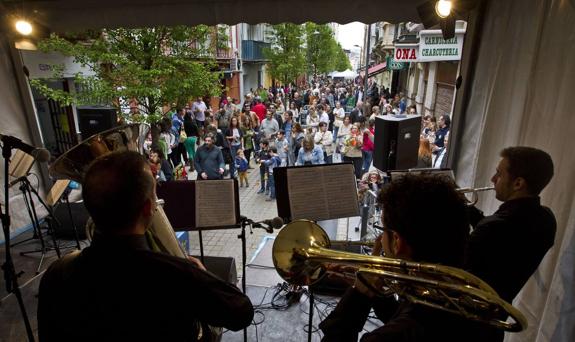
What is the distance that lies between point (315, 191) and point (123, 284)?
1760 mm

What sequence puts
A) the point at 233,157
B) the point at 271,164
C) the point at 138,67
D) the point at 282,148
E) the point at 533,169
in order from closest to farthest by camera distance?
the point at 533,169 → the point at 138,67 → the point at 271,164 → the point at 282,148 → the point at 233,157

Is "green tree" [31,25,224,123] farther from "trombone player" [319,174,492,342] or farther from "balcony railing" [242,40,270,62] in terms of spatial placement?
"balcony railing" [242,40,270,62]

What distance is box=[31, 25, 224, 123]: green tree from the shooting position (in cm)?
700

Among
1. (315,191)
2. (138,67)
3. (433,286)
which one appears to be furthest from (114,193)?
(138,67)

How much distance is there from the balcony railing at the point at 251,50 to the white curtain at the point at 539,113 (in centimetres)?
2283

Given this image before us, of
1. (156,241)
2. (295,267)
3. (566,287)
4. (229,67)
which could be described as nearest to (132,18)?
(156,241)

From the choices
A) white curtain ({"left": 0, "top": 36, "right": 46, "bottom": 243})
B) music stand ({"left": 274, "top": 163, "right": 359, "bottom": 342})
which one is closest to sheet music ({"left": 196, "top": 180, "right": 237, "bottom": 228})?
music stand ({"left": 274, "top": 163, "right": 359, "bottom": 342})

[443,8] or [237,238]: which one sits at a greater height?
[443,8]

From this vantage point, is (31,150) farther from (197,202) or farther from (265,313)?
(265,313)

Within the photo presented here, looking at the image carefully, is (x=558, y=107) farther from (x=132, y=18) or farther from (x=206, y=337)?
(x=132, y=18)

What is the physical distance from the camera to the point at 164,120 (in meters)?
8.11

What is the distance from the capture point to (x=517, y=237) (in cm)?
190

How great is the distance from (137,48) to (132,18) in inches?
138

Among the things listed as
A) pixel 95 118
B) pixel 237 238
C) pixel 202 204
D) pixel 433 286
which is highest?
pixel 433 286
